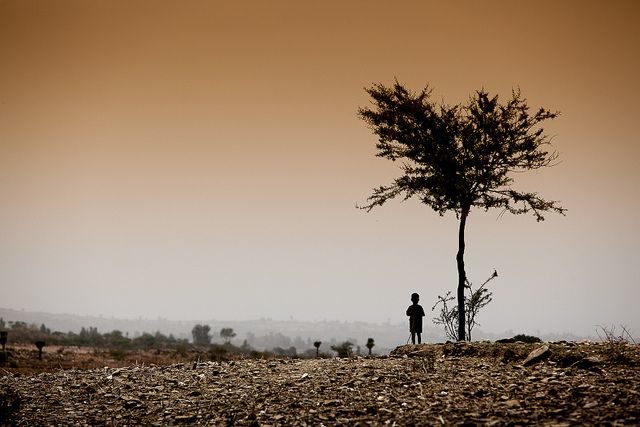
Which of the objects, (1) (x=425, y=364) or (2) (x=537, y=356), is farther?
(1) (x=425, y=364)

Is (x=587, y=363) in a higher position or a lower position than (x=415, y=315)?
lower

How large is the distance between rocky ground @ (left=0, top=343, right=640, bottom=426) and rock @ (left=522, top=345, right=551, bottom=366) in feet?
0.12

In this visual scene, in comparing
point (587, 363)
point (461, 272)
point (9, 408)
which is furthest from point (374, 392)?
point (461, 272)

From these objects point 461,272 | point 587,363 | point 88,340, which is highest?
point 461,272

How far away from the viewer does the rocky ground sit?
640cm

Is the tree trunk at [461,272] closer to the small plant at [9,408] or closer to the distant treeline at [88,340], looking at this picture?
the small plant at [9,408]

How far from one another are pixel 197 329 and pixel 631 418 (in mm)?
177841

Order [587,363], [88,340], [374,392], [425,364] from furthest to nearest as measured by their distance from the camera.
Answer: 1. [88,340]
2. [425,364]
3. [587,363]
4. [374,392]

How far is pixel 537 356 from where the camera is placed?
358 inches

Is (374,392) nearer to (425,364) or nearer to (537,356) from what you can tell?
(425,364)

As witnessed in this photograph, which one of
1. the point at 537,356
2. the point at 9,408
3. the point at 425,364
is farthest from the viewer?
the point at 425,364

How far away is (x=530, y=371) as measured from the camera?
27.5 ft

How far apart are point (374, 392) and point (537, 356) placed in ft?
12.2

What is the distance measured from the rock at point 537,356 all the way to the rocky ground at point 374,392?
0.04m
